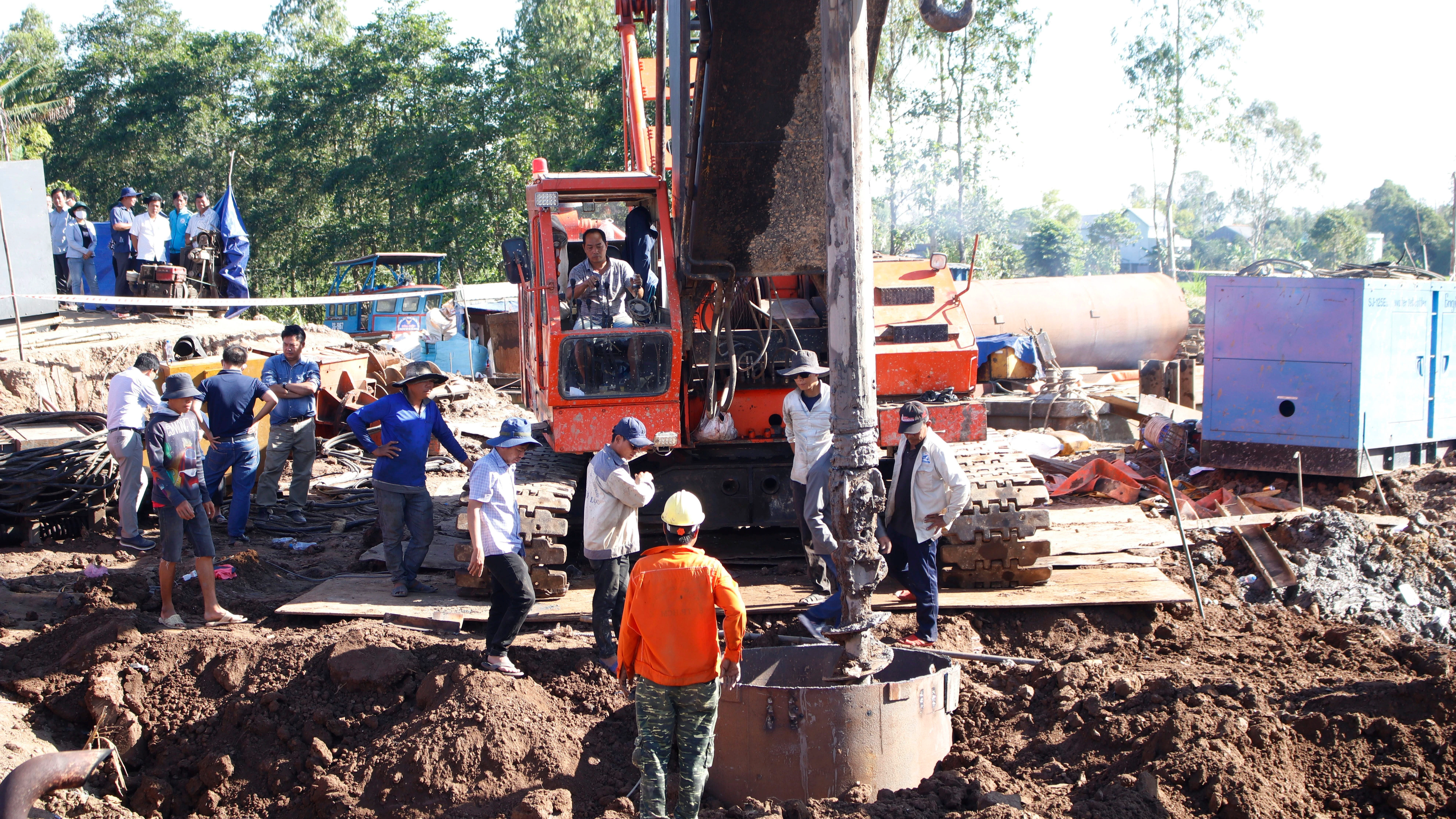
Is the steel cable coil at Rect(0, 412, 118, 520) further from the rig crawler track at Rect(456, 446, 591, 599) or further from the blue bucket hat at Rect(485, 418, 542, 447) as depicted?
the blue bucket hat at Rect(485, 418, 542, 447)

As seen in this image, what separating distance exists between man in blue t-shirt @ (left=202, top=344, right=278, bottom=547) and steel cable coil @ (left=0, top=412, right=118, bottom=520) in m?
0.83

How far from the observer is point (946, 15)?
4453 millimetres

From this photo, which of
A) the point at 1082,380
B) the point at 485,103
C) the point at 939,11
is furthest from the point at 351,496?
the point at 485,103

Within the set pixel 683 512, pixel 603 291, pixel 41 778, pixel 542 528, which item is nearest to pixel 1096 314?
pixel 603 291

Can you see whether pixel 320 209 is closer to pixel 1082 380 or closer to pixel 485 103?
pixel 485 103

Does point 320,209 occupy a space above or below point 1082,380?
above

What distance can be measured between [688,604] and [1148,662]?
3.24 meters

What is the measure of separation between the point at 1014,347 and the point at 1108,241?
50309mm

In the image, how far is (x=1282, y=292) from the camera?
1057cm

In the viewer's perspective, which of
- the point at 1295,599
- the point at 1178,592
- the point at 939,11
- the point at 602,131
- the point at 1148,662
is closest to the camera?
the point at 939,11

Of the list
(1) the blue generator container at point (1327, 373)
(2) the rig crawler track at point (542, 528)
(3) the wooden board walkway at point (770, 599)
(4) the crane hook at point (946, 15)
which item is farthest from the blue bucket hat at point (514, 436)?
(1) the blue generator container at point (1327, 373)

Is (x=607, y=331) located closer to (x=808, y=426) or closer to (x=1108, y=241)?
(x=808, y=426)

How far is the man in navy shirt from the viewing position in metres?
6.91

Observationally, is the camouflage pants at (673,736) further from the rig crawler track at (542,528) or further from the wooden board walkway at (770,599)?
the rig crawler track at (542,528)
